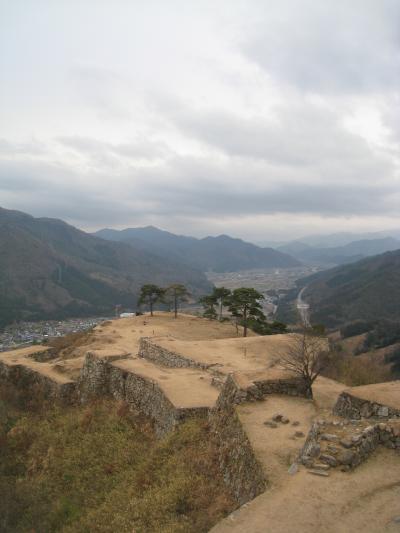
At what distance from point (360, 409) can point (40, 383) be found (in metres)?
16.2

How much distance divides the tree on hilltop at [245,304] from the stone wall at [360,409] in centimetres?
2081

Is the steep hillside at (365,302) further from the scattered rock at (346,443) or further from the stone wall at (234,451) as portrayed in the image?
the scattered rock at (346,443)

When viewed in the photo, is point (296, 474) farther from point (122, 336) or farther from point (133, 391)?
point (122, 336)

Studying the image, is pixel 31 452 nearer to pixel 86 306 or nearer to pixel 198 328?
pixel 198 328

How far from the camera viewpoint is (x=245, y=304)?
3192cm

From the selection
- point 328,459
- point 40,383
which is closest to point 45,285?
point 40,383

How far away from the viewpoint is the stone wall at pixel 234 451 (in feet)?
25.4

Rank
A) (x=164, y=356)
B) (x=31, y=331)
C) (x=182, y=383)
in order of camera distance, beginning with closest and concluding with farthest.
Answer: (x=182, y=383) < (x=164, y=356) < (x=31, y=331)

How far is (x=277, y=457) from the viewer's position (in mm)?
8117

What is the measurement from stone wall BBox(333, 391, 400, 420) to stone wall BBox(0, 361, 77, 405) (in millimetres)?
13060

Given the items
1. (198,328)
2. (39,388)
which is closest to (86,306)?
(198,328)

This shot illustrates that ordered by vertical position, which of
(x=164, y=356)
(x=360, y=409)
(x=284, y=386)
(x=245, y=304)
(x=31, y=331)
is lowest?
(x=31, y=331)

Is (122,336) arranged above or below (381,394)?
below

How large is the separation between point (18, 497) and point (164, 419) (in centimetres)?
462
